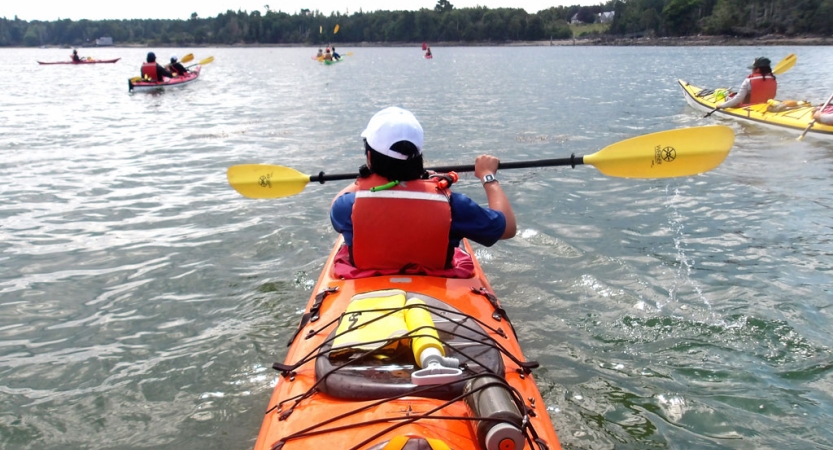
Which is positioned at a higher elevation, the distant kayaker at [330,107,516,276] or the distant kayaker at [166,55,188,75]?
the distant kayaker at [166,55,188,75]

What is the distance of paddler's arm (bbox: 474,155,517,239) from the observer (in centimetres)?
362

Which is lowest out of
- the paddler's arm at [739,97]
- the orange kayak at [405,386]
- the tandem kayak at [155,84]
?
the orange kayak at [405,386]

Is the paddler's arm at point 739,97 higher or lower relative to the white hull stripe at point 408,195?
higher

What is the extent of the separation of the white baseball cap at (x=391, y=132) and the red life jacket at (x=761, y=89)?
11.3 m

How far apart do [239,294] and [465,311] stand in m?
2.82

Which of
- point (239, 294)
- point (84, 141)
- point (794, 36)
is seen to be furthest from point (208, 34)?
point (239, 294)

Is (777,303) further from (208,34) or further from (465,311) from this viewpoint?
(208,34)

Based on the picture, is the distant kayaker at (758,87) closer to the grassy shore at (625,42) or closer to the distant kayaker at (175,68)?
the distant kayaker at (175,68)

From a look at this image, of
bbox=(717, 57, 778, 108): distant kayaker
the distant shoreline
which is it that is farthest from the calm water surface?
the distant shoreline

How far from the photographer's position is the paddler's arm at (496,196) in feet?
11.9

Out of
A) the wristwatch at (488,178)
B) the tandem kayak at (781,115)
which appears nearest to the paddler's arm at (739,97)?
the tandem kayak at (781,115)

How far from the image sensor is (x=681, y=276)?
5543 mm

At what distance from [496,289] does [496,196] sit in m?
1.84

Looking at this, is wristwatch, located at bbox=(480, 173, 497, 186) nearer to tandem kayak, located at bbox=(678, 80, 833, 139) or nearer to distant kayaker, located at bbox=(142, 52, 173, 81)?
tandem kayak, located at bbox=(678, 80, 833, 139)
